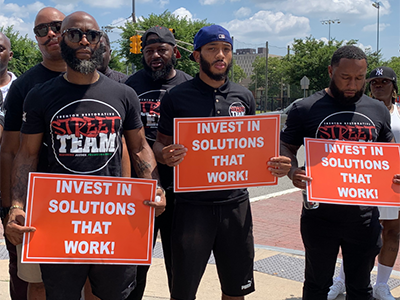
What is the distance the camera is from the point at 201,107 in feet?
10.7

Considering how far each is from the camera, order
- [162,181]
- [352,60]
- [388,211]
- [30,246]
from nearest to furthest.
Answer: [30,246] < [352,60] < [162,181] < [388,211]

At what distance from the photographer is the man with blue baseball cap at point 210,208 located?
3207 mm

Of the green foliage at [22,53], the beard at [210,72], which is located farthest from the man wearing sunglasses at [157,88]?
the green foliage at [22,53]

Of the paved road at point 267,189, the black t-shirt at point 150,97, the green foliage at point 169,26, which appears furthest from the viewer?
the green foliage at point 169,26

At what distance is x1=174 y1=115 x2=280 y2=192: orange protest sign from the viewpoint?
317 centimetres

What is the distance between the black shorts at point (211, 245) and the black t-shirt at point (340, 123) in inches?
23.4

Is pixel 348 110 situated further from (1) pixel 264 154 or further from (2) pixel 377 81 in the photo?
(2) pixel 377 81

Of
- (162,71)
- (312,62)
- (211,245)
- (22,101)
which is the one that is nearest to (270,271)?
(211,245)

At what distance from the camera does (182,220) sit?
10.6 feet

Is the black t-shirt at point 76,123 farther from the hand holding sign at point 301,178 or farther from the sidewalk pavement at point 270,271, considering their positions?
the sidewalk pavement at point 270,271

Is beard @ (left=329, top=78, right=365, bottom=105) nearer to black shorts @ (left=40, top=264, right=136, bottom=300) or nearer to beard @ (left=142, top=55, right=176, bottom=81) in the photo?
beard @ (left=142, top=55, right=176, bottom=81)

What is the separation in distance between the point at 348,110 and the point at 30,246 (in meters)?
2.40

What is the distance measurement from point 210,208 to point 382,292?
6.96 feet

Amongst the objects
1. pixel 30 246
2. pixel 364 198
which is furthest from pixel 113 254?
pixel 364 198
